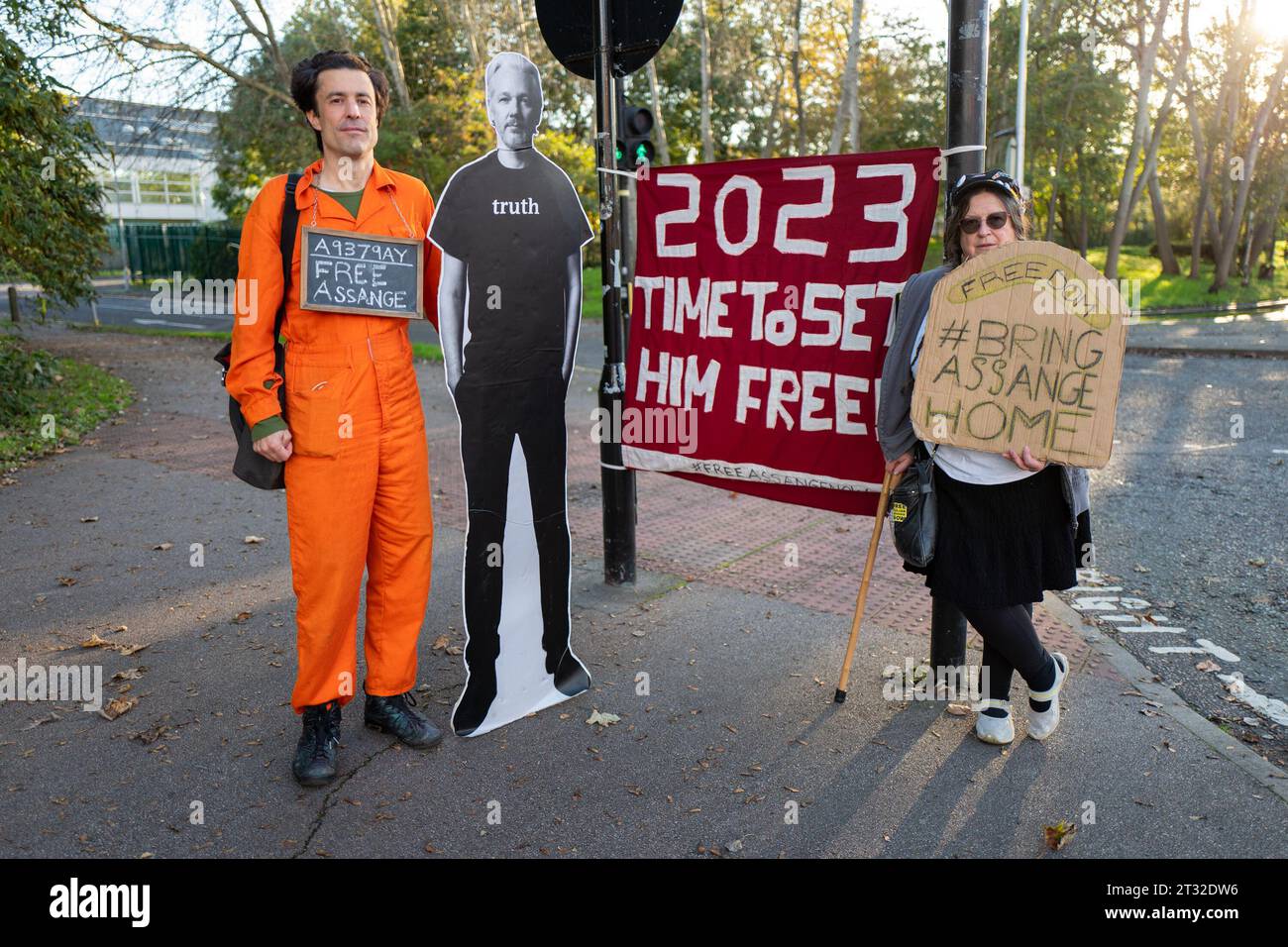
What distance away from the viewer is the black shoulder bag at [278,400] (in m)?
3.43

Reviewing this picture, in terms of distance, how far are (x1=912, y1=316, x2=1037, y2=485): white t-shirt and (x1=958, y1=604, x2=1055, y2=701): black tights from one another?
0.47 metres

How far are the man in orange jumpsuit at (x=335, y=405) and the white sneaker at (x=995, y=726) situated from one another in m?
2.24

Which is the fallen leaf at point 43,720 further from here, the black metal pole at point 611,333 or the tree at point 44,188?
the tree at point 44,188

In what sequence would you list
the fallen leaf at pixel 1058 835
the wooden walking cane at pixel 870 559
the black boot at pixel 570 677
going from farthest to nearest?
the black boot at pixel 570 677, the wooden walking cane at pixel 870 559, the fallen leaf at pixel 1058 835

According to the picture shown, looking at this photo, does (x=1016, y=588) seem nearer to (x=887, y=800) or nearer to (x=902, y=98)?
(x=887, y=800)

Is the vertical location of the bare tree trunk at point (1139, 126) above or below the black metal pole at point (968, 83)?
above

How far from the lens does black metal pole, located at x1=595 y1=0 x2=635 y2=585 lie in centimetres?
505

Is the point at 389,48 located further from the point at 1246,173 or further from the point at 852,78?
the point at 1246,173

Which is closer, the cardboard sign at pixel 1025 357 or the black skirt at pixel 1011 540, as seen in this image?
the cardboard sign at pixel 1025 357

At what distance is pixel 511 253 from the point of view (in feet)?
12.3

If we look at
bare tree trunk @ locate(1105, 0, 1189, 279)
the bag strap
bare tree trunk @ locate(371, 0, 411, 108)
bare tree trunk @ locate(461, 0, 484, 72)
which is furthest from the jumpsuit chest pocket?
bare tree trunk @ locate(1105, 0, 1189, 279)

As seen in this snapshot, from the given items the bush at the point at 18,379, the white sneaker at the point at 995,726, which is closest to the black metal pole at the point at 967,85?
the white sneaker at the point at 995,726

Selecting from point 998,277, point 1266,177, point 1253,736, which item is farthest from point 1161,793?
point 1266,177

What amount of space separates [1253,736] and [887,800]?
5.39 feet
